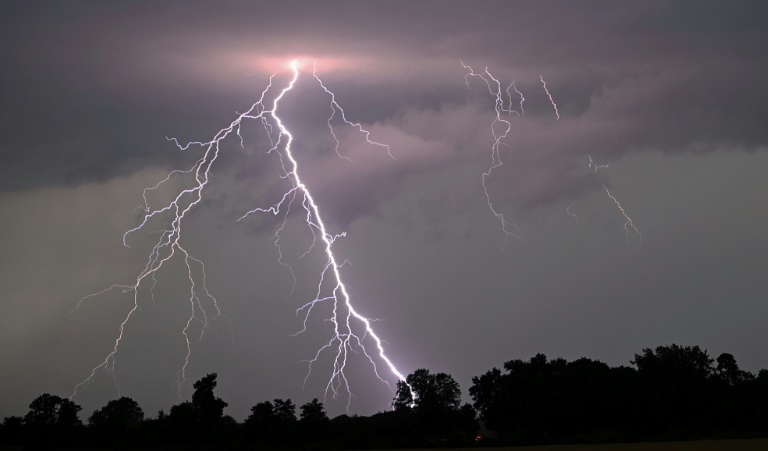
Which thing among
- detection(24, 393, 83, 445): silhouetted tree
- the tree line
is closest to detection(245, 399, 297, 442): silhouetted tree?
the tree line

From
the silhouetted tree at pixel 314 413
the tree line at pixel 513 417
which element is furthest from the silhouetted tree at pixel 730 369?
the silhouetted tree at pixel 314 413

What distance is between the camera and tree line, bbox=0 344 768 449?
186 ft

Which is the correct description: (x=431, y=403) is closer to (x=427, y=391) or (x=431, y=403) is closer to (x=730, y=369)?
(x=427, y=391)

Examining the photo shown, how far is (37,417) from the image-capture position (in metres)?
86.3

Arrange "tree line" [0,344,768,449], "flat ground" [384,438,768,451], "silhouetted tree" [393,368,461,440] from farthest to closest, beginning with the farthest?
"silhouetted tree" [393,368,461,440]
"tree line" [0,344,768,449]
"flat ground" [384,438,768,451]

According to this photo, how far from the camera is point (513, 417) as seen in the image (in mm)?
68750

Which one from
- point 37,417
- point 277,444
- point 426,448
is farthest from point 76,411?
point 426,448

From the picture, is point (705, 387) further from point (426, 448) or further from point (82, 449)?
point (82, 449)

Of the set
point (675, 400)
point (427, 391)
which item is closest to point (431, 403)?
point (427, 391)

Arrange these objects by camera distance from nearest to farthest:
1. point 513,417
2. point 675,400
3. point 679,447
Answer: point 679,447, point 675,400, point 513,417

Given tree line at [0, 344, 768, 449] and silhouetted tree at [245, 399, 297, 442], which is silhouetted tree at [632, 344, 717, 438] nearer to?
tree line at [0, 344, 768, 449]

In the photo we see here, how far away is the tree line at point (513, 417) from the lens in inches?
2237

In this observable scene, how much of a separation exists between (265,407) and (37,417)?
26727 millimetres

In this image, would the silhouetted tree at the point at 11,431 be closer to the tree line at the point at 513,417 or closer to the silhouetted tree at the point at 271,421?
the tree line at the point at 513,417
